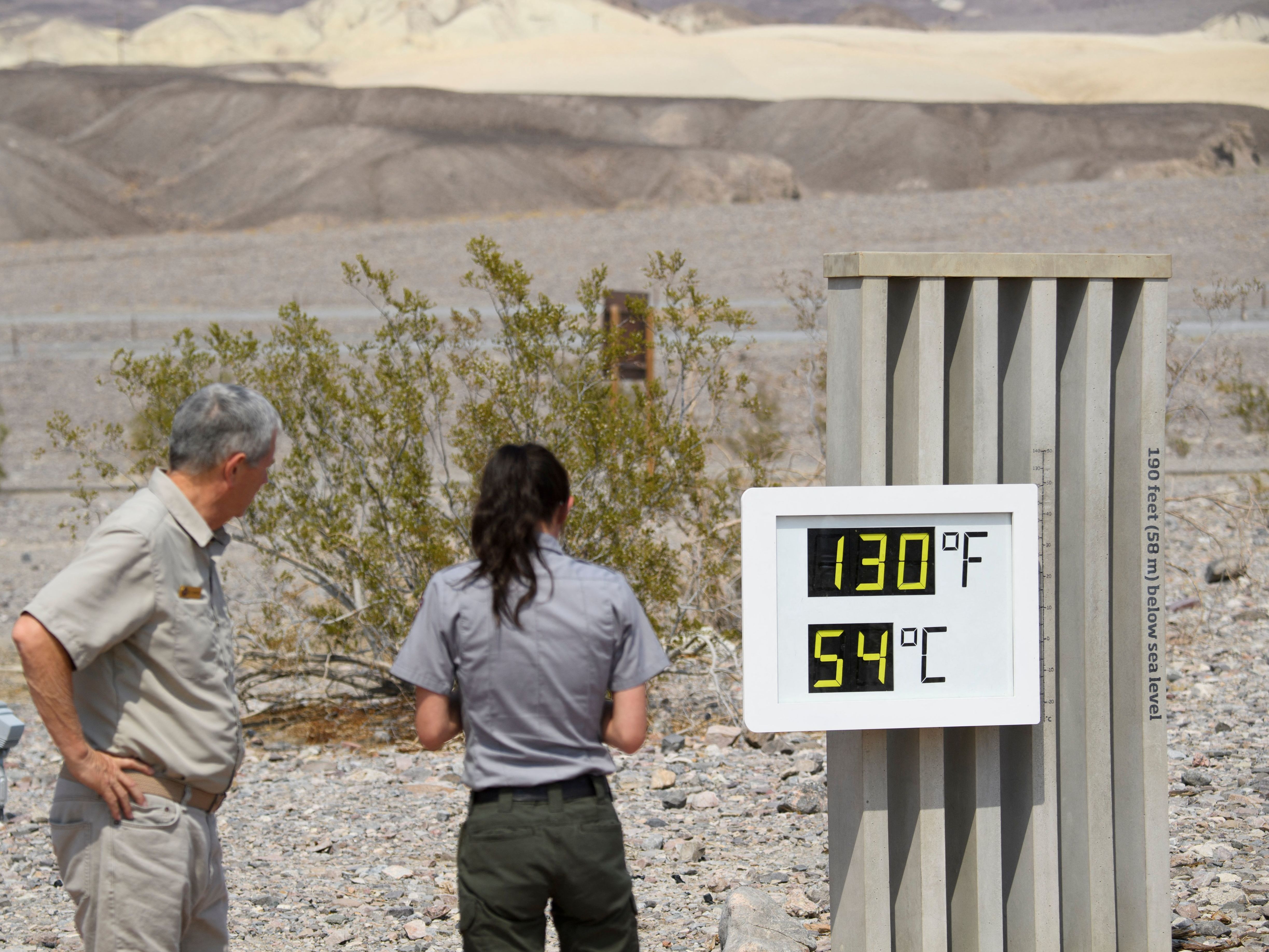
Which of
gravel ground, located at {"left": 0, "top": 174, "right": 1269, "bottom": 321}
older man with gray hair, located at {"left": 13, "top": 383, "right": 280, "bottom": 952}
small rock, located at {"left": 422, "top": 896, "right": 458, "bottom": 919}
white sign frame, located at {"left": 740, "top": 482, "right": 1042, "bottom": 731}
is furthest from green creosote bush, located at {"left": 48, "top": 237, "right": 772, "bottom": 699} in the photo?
gravel ground, located at {"left": 0, "top": 174, "right": 1269, "bottom": 321}

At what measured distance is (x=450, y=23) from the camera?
95.7m

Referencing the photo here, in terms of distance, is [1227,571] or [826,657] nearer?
[826,657]

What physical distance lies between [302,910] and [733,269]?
31821 millimetres

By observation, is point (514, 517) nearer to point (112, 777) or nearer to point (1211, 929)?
point (112, 777)

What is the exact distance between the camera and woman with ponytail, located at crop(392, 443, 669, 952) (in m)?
2.84

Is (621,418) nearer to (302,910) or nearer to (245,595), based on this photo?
(302,910)

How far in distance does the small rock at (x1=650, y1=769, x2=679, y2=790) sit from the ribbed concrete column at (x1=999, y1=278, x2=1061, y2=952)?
2.33 metres

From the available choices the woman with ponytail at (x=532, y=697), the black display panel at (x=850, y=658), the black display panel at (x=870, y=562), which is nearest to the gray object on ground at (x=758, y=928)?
the black display panel at (x=850, y=658)

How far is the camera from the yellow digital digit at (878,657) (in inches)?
149

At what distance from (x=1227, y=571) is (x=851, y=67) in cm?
7639

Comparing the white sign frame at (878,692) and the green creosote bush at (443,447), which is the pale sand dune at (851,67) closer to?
the green creosote bush at (443,447)

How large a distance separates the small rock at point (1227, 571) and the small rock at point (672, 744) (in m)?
4.83

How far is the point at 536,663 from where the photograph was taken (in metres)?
2.85

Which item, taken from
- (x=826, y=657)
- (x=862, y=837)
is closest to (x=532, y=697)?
(x=826, y=657)
